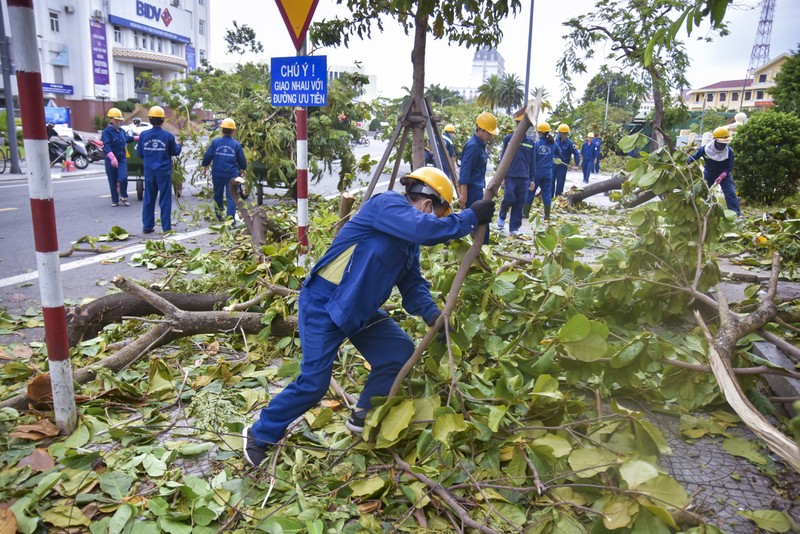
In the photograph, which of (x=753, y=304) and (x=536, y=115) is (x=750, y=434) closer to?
(x=753, y=304)

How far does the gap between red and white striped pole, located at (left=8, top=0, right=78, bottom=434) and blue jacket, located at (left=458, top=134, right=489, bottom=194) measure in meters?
5.82

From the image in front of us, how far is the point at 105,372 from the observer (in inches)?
146

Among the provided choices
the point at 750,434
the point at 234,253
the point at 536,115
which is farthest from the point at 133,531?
the point at 234,253

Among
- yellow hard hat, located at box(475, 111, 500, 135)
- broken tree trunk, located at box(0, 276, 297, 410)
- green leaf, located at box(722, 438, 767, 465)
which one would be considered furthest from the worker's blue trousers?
yellow hard hat, located at box(475, 111, 500, 135)

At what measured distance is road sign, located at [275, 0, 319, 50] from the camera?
512cm

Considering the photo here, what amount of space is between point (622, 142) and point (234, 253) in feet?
14.1

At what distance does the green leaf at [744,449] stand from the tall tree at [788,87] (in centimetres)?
1958

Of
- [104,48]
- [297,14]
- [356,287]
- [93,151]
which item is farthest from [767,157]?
[104,48]

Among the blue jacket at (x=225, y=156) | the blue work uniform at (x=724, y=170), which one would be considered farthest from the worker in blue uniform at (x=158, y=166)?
the blue work uniform at (x=724, y=170)

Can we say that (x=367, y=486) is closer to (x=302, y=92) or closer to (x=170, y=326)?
(x=170, y=326)

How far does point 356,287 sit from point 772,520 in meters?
2.04

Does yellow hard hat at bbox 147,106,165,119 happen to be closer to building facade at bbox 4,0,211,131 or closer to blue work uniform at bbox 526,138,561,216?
blue work uniform at bbox 526,138,561,216

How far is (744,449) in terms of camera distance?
324cm

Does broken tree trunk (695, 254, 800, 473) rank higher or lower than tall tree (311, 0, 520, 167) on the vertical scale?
lower
